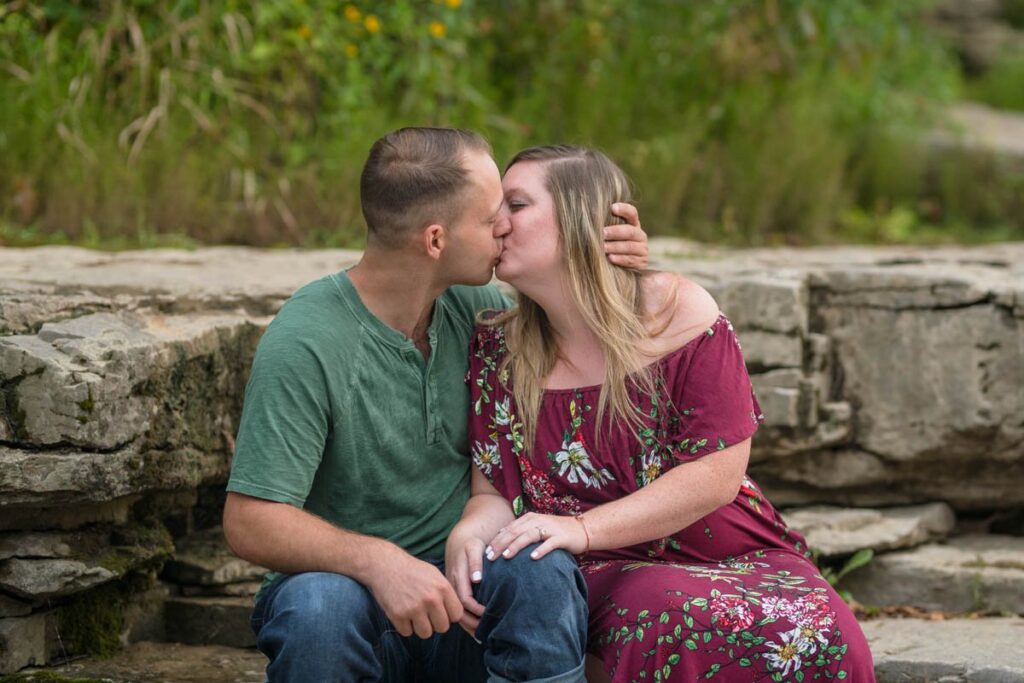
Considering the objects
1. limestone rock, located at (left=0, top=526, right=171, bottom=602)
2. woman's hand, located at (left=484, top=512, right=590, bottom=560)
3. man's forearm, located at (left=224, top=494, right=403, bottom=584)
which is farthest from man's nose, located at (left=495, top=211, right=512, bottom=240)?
limestone rock, located at (left=0, top=526, right=171, bottom=602)

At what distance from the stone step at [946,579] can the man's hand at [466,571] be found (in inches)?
71.3

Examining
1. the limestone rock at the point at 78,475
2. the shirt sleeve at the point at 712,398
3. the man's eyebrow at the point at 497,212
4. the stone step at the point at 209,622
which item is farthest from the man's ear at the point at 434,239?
the stone step at the point at 209,622

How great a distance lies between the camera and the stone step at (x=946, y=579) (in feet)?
12.4

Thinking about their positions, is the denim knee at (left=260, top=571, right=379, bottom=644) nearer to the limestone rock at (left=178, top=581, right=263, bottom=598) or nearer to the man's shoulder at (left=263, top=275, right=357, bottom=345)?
the man's shoulder at (left=263, top=275, right=357, bottom=345)

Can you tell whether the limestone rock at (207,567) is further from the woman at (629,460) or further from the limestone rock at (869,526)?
the limestone rock at (869,526)

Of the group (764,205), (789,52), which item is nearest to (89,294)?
(764,205)

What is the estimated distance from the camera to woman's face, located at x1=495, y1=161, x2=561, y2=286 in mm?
2744

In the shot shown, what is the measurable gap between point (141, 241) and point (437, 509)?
217cm

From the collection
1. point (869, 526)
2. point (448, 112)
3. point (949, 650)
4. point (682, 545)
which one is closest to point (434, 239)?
point (682, 545)

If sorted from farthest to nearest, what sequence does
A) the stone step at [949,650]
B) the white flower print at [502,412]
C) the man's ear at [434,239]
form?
the stone step at [949,650]
the white flower print at [502,412]
the man's ear at [434,239]

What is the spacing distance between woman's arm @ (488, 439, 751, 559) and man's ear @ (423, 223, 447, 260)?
1.96ft

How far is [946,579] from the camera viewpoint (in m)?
3.88

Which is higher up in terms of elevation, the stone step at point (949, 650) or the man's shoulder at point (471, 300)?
the man's shoulder at point (471, 300)

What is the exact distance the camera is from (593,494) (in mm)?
2766
